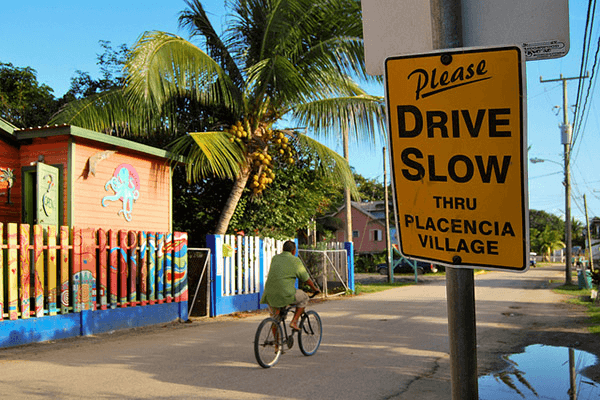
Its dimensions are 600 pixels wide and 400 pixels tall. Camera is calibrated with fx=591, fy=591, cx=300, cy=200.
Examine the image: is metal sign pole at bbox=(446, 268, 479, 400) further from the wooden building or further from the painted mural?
the painted mural

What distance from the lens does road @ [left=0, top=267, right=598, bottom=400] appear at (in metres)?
6.70

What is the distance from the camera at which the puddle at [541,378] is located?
6.68m

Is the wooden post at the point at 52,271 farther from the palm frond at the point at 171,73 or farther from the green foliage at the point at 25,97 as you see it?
the green foliage at the point at 25,97

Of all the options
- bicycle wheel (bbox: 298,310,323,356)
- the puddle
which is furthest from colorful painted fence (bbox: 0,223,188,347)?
the puddle

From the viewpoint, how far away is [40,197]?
11617mm

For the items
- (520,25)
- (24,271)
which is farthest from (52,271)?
(520,25)

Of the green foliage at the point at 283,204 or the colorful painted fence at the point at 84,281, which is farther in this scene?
the green foliage at the point at 283,204

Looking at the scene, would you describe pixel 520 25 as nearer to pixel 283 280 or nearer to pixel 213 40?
pixel 283 280

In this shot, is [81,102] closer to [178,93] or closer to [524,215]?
[178,93]

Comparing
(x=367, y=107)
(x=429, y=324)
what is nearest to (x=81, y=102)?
(x=367, y=107)

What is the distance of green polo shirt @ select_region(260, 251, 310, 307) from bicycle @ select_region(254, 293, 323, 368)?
0.17m

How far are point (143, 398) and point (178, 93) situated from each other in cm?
1083

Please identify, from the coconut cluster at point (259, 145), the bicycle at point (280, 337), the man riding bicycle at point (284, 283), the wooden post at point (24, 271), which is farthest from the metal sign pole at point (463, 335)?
the coconut cluster at point (259, 145)

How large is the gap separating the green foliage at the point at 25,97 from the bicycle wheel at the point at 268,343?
48.5 ft
